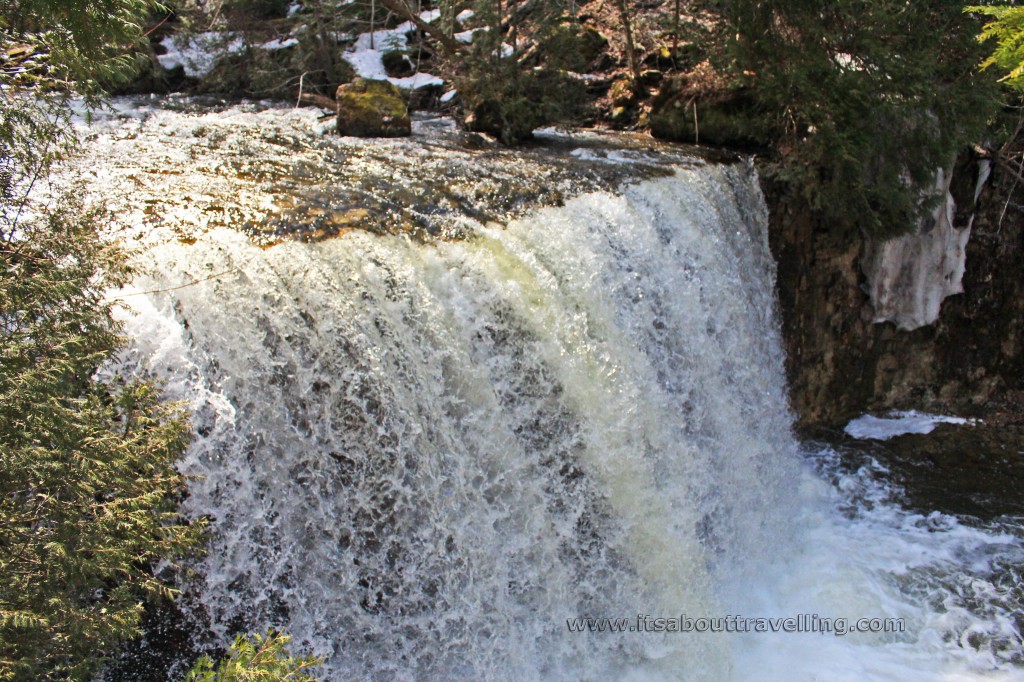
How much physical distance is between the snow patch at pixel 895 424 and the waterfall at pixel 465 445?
7.96 ft

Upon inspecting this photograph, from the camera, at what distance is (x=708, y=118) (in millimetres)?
7949

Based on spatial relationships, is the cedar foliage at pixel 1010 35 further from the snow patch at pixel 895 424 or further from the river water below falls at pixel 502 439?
the snow patch at pixel 895 424

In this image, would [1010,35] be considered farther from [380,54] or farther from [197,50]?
[197,50]

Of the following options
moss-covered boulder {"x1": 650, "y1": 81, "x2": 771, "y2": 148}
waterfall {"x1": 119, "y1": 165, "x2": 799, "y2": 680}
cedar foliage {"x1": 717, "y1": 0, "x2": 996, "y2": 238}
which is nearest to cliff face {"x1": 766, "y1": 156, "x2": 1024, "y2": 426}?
cedar foliage {"x1": 717, "y1": 0, "x2": 996, "y2": 238}

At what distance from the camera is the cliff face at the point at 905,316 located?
739 cm

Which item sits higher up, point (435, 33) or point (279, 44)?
point (435, 33)

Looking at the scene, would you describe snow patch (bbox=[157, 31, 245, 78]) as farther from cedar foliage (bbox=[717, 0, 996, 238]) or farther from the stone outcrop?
the stone outcrop

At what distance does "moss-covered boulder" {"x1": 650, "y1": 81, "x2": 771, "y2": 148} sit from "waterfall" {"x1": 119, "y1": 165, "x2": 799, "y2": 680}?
2.48m

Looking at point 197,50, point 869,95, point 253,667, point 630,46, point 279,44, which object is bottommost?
point 253,667

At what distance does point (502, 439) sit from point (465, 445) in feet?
0.76

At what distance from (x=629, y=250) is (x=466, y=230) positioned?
1.24m

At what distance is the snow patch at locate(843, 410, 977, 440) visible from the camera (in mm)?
7602

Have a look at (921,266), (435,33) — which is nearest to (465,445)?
(921,266)

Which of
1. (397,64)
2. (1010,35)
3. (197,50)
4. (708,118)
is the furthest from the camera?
(197,50)
